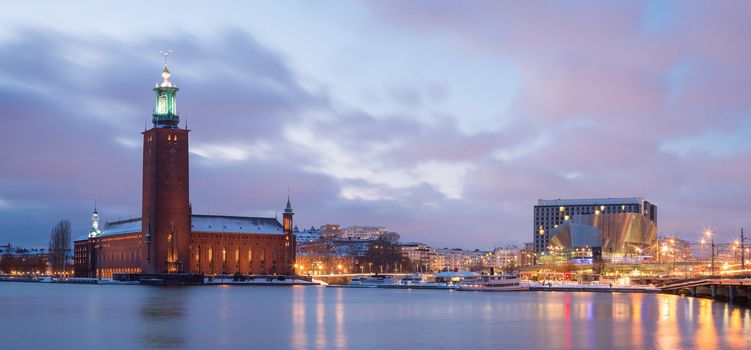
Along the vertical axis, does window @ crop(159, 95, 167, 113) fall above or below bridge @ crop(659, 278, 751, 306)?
above

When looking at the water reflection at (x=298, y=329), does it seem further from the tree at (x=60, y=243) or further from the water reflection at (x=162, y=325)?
the tree at (x=60, y=243)

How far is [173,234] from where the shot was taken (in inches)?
5989

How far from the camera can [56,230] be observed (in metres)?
179

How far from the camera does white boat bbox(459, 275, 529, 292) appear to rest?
122 m

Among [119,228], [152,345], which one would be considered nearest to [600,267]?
[119,228]

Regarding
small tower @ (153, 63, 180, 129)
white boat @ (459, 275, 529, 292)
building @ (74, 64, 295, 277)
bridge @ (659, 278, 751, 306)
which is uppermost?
small tower @ (153, 63, 180, 129)

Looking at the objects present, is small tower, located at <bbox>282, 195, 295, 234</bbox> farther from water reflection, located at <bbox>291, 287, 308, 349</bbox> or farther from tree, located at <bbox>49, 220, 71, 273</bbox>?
water reflection, located at <bbox>291, 287, 308, 349</bbox>

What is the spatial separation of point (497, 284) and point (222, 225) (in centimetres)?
6448

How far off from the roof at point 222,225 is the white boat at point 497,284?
58112 millimetres

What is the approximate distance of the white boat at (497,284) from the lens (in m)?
122

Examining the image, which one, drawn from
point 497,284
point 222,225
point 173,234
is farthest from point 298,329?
point 222,225

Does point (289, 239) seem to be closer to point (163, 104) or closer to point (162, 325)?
point (163, 104)

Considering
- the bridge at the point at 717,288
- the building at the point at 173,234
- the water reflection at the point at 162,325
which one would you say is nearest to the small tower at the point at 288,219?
the building at the point at 173,234

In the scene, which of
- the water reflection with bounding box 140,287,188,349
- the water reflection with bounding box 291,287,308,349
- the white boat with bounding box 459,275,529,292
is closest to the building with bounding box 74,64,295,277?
the white boat with bounding box 459,275,529,292
